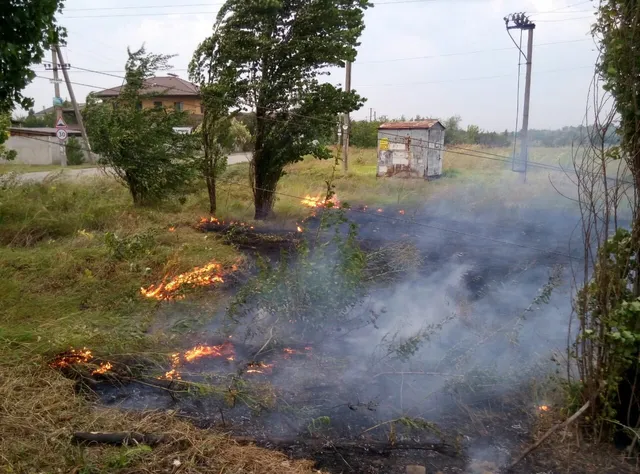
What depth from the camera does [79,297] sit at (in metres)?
6.71

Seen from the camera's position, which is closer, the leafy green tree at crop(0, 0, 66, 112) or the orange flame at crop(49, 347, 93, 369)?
the orange flame at crop(49, 347, 93, 369)

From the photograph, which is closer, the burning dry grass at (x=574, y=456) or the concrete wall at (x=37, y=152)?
the burning dry grass at (x=574, y=456)

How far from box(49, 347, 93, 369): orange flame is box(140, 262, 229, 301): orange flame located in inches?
72.5

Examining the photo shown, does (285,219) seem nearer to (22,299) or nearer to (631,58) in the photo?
(22,299)

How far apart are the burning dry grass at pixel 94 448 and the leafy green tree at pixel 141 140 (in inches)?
309

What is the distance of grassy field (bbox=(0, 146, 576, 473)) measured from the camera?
3.57 m

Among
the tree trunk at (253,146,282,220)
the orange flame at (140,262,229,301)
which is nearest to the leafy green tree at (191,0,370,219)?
the tree trunk at (253,146,282,220)

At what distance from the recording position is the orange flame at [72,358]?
4.83 m

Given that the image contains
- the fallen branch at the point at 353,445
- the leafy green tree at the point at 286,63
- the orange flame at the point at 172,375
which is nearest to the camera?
the fallen branch at the point at 353,445

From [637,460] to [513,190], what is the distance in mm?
12227

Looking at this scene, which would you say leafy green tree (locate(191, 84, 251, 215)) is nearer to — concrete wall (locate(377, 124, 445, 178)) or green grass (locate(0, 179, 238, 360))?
green grass (locate(0, 179, 238, 360))

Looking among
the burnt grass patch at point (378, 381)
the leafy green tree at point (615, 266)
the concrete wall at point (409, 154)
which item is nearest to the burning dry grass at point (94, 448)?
the burnt grass patch at point (378, 381)

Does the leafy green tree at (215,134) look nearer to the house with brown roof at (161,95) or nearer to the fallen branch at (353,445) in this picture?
the house with brown roof at (161,95)

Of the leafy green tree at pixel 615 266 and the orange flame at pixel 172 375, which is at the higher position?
the leafy green tree at pixel 615 266
